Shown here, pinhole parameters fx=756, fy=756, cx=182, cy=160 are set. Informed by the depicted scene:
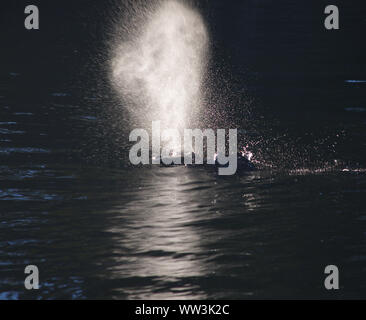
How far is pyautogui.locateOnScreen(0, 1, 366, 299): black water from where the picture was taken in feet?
42.7

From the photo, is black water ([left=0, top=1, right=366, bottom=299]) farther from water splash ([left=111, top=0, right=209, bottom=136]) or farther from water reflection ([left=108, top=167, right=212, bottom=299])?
water splash ([left=111, top=0, right=209, bottom=136])

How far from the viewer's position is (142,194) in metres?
17.8

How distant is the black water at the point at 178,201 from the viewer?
13.0m

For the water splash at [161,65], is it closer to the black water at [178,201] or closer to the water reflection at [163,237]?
the black water at [178,201]

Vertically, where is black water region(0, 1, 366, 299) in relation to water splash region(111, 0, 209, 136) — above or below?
below

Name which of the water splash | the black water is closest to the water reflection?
the black water

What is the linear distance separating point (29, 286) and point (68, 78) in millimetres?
22468

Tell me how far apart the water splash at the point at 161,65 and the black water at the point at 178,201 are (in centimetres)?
126

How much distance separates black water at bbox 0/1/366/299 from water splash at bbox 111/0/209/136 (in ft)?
4.14

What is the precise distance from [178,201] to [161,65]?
22461 mm

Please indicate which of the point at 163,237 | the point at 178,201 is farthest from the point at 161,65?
the point at 163,237

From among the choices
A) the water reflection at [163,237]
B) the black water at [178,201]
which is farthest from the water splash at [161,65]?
the water reflection at [163,237]

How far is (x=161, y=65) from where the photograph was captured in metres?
38.9
